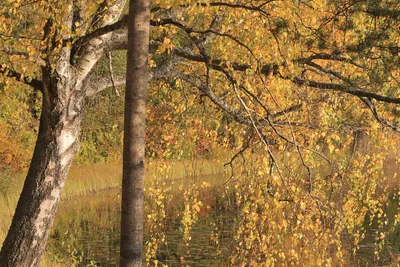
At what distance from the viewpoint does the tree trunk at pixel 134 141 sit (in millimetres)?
6664

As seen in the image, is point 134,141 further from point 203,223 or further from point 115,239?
point 203,223

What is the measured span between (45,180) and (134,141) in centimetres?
296

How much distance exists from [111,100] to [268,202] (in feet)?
63.1

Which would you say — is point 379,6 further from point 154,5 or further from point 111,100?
point 111,100

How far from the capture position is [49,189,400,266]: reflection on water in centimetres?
1755

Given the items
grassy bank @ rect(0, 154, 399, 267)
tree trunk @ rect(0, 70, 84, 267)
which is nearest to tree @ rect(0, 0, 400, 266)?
tree trunk @ rect(0, 70, 84, 267)

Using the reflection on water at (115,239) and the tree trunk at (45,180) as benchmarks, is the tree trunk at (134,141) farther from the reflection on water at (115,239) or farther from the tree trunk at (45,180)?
the reflection on water at (115,239)

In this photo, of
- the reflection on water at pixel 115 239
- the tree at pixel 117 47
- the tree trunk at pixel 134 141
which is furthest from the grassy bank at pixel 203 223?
the tree trunk at pixel 134 141

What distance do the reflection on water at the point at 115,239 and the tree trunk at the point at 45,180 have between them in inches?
226

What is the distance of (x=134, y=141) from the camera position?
263 inches

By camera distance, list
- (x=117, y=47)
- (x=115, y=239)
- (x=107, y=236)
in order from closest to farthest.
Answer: (x=117, y=47) < (x=115, y=239) < (x=107, y=236)

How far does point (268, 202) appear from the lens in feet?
36.9

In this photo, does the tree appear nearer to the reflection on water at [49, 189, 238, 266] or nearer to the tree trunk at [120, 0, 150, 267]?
the tree trunk at [120, 0, 150, 267]

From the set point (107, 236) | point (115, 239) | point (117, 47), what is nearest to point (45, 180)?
point (117, 47)
